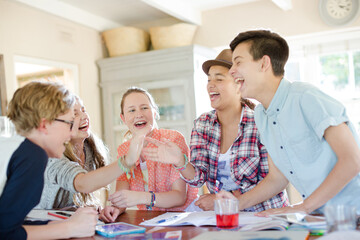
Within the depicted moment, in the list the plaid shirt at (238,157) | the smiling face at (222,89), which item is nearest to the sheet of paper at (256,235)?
the plaid shirt at (238,157)

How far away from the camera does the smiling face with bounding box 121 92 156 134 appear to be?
229cm

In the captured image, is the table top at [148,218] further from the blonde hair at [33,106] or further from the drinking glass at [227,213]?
the blonde hair at [33,106]

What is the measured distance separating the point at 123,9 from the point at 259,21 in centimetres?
157

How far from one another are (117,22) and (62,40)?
3.14 feet

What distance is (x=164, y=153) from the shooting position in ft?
6.33

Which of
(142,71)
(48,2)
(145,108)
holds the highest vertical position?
(48,2)

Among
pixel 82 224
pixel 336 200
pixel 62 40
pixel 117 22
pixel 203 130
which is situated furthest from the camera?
pixel 117 22

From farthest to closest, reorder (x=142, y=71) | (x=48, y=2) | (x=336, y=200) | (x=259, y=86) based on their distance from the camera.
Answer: (x=142, y=71) < (x=48, y=2) < (x=259, y=86) < (x=336, y=200)

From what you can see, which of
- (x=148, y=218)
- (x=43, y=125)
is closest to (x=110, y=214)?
(x=148, y=218)

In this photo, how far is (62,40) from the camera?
442 cm

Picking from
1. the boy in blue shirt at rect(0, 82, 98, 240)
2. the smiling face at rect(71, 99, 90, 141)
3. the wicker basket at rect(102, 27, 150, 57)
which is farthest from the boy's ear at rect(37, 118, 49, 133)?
the wicker basket at rect(102, 27, 150, 57)

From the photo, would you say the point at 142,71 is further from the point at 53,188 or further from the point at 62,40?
the point at 53,188

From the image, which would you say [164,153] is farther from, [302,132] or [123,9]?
[123,9]

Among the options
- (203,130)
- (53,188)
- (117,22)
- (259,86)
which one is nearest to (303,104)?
(259,86)
